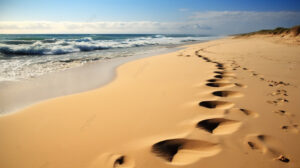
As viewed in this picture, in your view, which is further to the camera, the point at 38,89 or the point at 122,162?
the point at 38,89

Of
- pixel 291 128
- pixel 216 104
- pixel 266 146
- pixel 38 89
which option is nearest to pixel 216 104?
pixel 216 104

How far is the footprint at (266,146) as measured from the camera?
1391 mm

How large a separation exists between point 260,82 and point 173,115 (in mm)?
2247

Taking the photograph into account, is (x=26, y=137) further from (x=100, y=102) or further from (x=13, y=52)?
(x=13, y=52)

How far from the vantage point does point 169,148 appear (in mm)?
1604

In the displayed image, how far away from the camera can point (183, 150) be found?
1.58 m

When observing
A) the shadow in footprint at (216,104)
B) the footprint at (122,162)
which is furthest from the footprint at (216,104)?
the footprint at (122,162)

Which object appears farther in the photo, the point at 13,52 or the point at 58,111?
the point at 13,52

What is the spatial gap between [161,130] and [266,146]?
38.4 inches

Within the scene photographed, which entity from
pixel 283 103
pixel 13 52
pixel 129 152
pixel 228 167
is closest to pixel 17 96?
pixel 129 152

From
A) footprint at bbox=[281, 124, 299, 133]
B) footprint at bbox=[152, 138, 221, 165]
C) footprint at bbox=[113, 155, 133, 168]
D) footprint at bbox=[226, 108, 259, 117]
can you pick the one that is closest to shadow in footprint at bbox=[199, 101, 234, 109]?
footprint at bbox=[226, 108, 259, 117]

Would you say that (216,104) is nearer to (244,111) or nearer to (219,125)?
(244,111)

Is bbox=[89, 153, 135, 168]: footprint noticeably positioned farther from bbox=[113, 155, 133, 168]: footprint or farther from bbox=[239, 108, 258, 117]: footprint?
bbox=[239, 108, 258, 117]: footprint

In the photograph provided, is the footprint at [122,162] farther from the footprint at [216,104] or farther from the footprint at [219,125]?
the footprint at [216,104]
